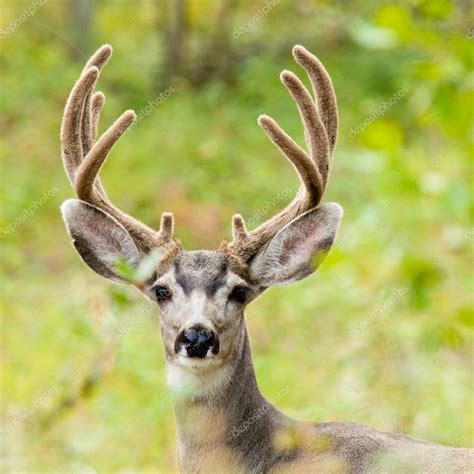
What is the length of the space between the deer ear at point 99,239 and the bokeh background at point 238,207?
901mm

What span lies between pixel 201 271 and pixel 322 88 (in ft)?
3.18

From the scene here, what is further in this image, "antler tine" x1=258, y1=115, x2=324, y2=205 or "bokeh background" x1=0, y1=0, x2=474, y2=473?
"antler tine" x1=258, y1=115, x2=324, y2=205

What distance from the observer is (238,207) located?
12.5 metres

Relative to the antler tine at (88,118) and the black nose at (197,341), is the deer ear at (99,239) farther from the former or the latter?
the black nose at (197,341)

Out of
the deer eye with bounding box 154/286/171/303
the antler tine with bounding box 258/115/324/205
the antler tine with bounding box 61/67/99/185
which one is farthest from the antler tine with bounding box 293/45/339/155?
the deer eye with bounding box 154/286/171/303

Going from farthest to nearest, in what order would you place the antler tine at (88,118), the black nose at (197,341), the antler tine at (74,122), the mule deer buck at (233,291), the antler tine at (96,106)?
the antler tine at (96,106)
the antler tine at (88,118)
the antler tine at (74,122)
the mule deer buck at (233,291)
the black nose at (197,341)

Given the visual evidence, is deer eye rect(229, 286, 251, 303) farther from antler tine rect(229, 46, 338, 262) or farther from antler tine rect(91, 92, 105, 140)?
antler tine rect(91, 92, 105, 140)

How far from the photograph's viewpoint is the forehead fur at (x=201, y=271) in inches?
183

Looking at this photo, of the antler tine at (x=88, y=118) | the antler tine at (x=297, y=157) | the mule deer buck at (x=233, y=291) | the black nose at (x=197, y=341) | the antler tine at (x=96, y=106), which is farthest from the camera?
the antler tine at (x=96, y=106)

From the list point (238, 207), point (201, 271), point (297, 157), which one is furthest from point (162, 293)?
point (238, 207)

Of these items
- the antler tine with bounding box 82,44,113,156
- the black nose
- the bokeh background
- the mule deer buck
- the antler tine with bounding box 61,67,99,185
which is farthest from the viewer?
the antler tine with bounding box 82,44,113,156

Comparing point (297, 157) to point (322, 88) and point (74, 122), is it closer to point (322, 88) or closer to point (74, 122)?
point (322, 88)

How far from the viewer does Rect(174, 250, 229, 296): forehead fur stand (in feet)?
15.3

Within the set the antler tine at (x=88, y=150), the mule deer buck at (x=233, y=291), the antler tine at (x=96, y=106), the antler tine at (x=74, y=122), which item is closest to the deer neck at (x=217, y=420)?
the mule deer buck at (x=233, y=291)
